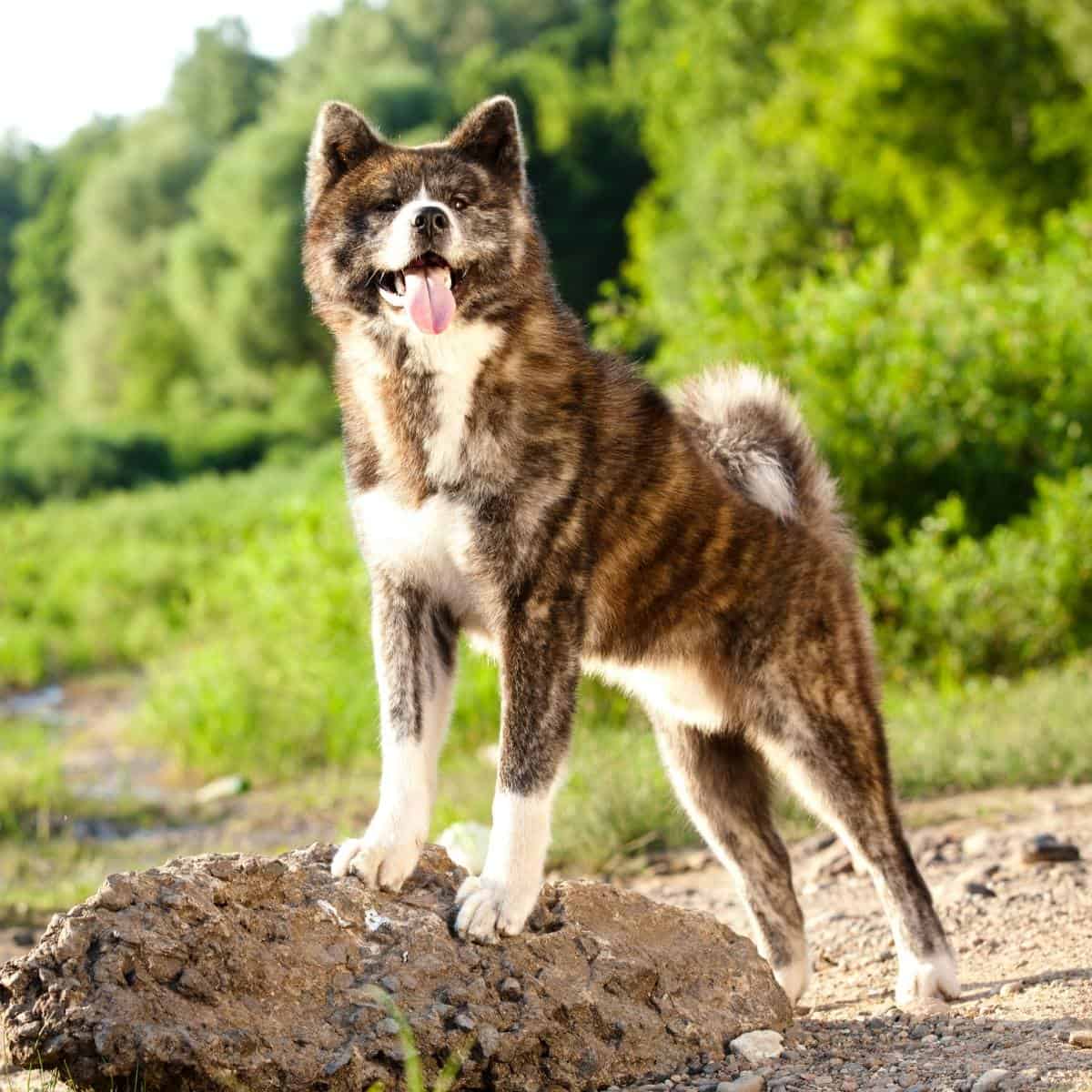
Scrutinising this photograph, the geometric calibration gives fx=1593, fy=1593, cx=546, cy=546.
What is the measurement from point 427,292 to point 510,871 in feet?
4.52

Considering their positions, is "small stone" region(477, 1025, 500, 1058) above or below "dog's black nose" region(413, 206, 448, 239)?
below

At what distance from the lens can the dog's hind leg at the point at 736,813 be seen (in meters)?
4.69

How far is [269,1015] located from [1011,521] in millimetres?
8254

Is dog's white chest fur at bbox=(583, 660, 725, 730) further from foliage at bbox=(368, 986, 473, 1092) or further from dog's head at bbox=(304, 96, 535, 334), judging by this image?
foliage at bbox=(368, 986, 473, 1092)

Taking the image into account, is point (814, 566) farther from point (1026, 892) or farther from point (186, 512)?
point (186, 512)

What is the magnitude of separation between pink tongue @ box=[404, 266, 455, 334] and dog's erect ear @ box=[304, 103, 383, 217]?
1.63 feet

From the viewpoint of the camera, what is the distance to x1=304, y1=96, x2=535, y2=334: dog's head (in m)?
3.81

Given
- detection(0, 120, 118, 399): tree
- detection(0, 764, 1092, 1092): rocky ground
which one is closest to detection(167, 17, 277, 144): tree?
detection(0, 120, 118, 399): tree

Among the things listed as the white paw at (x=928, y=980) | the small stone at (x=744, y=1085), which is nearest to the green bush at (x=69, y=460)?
the white paw at (x=928, y=980)

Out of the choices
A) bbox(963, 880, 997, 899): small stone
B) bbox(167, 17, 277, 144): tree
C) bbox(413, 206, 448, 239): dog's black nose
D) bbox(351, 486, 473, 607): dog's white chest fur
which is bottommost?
bbox(963, 880, 997, 899): small stone

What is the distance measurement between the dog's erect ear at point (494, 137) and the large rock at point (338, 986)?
5.84 ft

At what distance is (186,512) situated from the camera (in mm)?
22047

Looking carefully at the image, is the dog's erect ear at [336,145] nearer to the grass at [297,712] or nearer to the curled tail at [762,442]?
the curled tail at [762,442]

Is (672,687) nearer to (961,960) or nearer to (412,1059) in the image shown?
(961,960)
